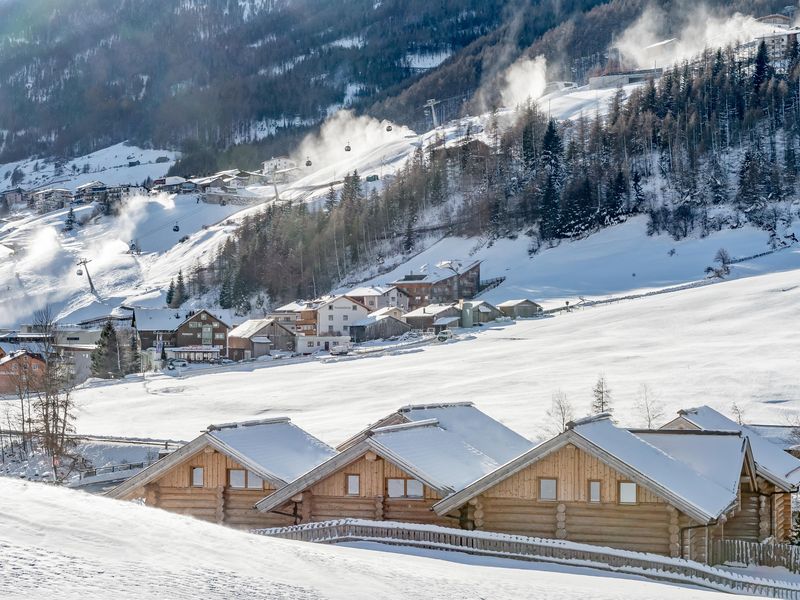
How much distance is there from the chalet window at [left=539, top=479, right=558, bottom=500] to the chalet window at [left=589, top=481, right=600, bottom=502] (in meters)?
0.67

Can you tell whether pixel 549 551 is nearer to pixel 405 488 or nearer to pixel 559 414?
pixel 405 488

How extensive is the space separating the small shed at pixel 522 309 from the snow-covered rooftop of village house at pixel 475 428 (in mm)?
56100

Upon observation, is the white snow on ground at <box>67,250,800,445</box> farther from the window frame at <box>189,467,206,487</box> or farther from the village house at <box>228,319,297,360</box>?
the window frame at <box>189,467,206,487</box>

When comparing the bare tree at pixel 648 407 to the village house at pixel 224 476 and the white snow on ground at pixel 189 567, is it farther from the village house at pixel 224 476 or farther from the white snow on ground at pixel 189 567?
the white snow on ground at pixel 189 567

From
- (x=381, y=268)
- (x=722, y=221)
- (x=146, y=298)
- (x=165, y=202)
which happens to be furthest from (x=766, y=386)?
(x=165, y=202)

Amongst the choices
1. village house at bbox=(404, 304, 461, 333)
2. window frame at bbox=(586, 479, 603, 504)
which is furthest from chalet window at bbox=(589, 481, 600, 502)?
village house at bbox=(404, 304, 461, 333)

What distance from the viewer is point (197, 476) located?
2164cm

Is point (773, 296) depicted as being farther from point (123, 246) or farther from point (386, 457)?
point (123, 246)

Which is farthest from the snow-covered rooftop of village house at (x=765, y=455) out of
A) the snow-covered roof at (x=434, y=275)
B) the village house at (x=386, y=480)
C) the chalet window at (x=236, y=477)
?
the snow-covered roof at (x=434, y=275)

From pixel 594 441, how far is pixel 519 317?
206 feet

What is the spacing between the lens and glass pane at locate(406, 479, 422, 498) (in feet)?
64.7

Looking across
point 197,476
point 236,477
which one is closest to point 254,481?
point 236,477

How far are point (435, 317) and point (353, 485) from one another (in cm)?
6477

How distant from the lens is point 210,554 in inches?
441
